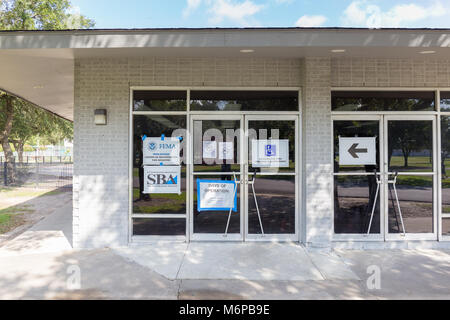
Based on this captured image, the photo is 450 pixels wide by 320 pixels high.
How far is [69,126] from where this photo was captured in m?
19.1

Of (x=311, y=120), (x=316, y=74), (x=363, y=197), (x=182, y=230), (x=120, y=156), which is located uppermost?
(x=316, y=74)

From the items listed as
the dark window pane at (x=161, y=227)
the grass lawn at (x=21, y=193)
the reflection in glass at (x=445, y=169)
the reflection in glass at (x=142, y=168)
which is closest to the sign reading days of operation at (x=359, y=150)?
the reflection in glass at (x=445, y=169)

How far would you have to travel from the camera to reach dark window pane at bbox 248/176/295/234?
18.3ft

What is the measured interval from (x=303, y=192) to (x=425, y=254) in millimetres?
2205

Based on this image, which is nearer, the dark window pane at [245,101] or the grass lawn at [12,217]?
the dark window pane at [245,101]

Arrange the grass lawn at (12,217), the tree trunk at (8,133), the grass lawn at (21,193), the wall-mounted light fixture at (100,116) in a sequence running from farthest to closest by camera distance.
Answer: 1. the tree trunk at (8,133)
2. the grass lawn at (21,193)
3. the grass lawn at (12,217)
4. the wall-mounted light fixture at (100,116)

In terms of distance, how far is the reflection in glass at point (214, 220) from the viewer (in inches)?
220

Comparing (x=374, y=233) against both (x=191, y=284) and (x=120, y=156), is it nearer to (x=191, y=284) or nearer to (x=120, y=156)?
(x=191, y=284)

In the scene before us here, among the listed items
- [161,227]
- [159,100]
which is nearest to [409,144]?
[159,100]

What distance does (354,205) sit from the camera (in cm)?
557

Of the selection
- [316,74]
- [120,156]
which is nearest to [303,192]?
[316,74]

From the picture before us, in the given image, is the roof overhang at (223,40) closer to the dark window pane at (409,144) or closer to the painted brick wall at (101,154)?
the painted brick wall at (101,154)

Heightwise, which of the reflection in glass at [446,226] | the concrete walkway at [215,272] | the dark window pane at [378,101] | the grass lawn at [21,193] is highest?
the dark window pane at [378,101]

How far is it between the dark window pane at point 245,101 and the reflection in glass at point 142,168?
18.4 inches
